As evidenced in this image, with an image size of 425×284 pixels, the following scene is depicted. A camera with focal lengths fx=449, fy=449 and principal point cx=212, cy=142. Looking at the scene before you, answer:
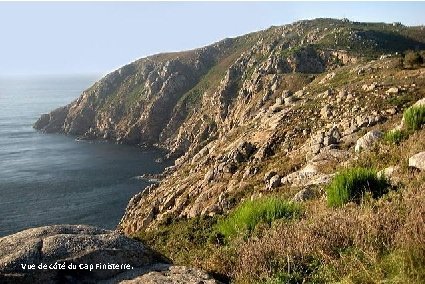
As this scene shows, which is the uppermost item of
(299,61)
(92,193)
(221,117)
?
(299,61)

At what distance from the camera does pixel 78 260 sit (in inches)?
358

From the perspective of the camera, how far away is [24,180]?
326 feet

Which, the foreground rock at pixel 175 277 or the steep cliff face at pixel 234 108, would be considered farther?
the steep cliff face at pixel 234 108

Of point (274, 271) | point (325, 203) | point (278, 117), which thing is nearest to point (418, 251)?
point (274, 271)

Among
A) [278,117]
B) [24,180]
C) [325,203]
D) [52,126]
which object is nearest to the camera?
[325,203]

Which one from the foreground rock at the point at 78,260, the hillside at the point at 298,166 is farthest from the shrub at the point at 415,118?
the foreground rock at the point at 78,260

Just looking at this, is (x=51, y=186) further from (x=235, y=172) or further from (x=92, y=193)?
(x=235, y=172)

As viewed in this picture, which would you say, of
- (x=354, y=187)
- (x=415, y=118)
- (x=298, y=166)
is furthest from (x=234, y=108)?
(x=354, y=187)

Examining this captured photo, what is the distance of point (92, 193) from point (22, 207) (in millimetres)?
13501

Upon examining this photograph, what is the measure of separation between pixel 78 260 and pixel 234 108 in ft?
363

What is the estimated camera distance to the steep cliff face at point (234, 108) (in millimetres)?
42000

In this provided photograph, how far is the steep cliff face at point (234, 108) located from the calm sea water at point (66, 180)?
34.5ft

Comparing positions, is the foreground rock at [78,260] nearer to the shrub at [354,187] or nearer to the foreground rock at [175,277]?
the foreground rock at [175,277]

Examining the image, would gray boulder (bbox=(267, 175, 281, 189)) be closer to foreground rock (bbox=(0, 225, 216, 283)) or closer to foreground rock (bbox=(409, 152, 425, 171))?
foreground rock (bbox=(409, 152, 425, 171))
